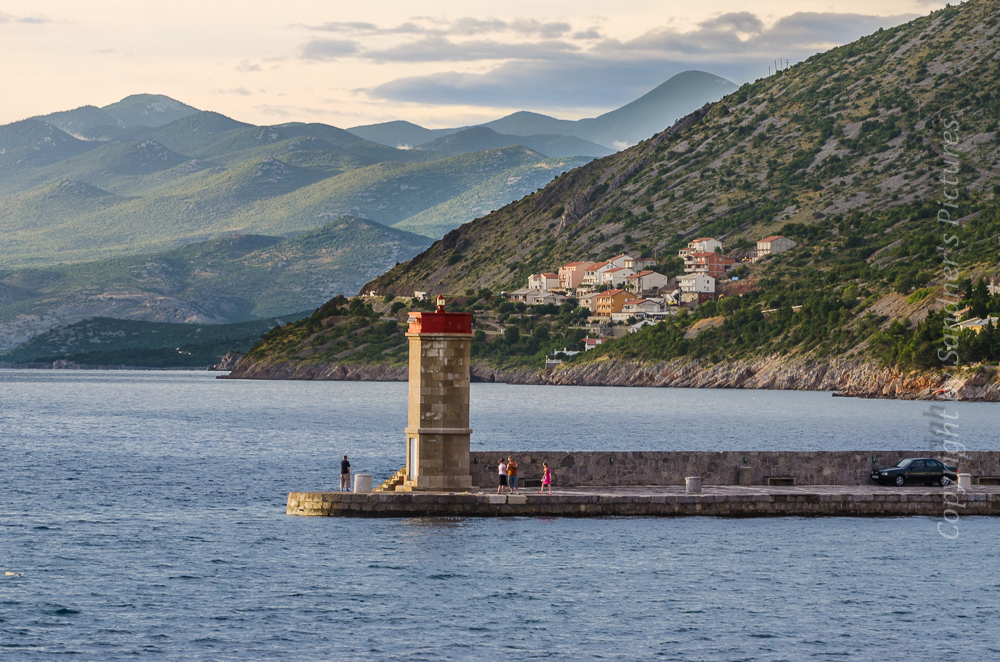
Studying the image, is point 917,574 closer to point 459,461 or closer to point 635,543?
point 635,543

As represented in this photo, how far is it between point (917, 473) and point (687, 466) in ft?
29.6

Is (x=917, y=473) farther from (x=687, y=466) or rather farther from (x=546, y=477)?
(x=546, y=477)

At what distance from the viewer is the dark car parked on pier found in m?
46.7

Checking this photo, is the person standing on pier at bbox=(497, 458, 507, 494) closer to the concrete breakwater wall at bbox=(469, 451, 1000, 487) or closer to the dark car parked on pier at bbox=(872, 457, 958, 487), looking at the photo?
the concrete breakwater wall at bbox=(469, 451, 1000, 487)

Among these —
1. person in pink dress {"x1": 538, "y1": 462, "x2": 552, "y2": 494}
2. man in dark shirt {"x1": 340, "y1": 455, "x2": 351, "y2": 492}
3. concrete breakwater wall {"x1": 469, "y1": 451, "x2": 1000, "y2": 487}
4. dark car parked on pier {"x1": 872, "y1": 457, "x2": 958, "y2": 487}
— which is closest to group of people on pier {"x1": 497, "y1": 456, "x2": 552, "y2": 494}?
person in pink dress {"x1": 538, "y1": 462, "x2": 552, "y2": 494}

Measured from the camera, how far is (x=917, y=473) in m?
46.7

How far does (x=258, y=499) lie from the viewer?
2144 inches

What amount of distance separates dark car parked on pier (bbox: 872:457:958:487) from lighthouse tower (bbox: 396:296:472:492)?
16687 millimetres

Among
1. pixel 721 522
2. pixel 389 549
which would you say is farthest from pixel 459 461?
pixel 721 522

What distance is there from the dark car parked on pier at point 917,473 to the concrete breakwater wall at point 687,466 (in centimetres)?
59

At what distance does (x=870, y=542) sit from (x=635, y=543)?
793 cm

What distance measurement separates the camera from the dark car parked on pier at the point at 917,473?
46.7m

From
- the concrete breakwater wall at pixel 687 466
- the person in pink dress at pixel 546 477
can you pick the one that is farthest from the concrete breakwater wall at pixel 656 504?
the concrete breakwater wall at pixel 687 466

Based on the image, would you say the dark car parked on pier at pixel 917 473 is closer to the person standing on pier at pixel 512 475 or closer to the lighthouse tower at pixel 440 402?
the person standing on pier at pixel 512 475
